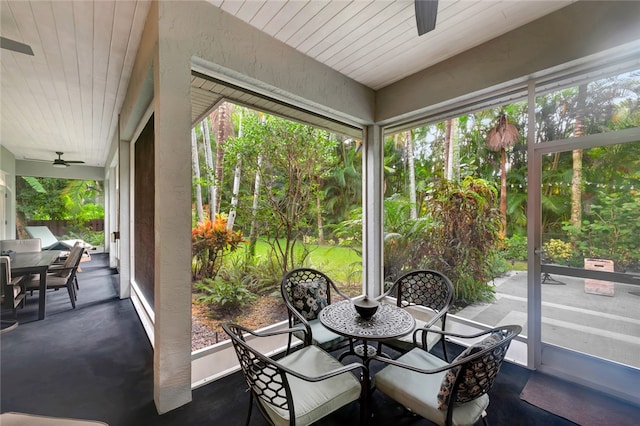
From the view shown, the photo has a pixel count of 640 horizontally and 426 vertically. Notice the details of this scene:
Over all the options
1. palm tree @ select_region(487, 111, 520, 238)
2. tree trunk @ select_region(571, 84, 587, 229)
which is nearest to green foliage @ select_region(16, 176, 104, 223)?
palm tree @ select_region(487, 111, 520, 238)

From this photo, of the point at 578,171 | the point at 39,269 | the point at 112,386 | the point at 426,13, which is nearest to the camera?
the point at 426,13

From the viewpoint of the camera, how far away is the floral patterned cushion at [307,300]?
2404mm

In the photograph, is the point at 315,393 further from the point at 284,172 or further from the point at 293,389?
the point at 284,172

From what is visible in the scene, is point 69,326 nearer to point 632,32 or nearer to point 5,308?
point 5,308

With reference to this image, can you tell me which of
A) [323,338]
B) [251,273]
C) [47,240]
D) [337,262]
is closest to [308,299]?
[323,338]

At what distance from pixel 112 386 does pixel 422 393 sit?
240 cm

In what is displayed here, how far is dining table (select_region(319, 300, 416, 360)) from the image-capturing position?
168cm

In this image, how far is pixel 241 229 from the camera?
9.92 ft

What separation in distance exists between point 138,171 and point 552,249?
4974 millimetres

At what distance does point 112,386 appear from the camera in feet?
6.99

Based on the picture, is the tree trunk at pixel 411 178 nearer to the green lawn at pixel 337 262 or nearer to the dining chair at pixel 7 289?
the green lawn at pixel 337 262

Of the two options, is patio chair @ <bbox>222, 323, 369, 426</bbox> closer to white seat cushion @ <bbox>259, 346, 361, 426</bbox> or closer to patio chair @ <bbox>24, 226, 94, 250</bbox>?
white seat cushion @ <bbox>259, 346, 361, 426</bbox>

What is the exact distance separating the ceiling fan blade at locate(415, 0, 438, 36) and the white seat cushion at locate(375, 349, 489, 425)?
2.16 m

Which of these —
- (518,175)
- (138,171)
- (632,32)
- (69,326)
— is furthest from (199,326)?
(632,32)
